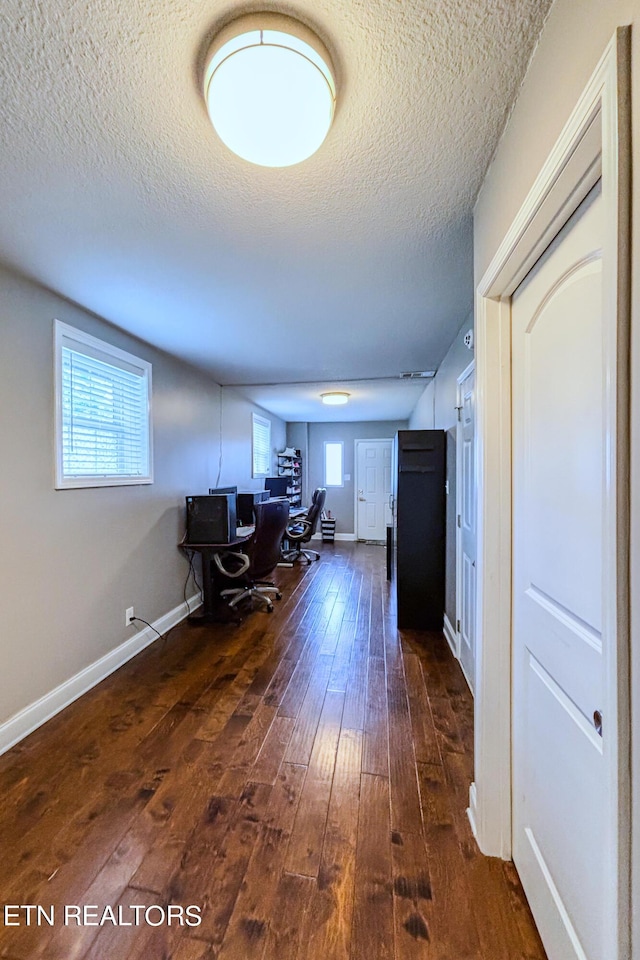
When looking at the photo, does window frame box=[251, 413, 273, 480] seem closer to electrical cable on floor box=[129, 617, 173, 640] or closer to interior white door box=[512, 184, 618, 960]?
electrical cable on floor box=[129, 617, 173, 640]

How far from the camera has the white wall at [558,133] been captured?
530 millimetres

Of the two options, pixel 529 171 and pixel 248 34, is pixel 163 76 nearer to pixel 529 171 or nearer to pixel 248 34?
pixel 248 34

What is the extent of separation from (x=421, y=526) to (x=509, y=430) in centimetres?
211

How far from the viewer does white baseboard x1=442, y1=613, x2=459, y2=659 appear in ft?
9.16

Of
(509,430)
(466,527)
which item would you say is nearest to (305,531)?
(466,527)

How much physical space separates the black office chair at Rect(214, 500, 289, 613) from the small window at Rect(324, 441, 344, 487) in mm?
3911

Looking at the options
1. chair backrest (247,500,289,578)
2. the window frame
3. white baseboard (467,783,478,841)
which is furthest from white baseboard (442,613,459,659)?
the window frame

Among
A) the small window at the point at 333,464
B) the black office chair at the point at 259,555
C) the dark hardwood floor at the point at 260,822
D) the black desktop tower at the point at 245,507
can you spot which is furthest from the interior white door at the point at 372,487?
the dark hardwood floor at the point at 260,822

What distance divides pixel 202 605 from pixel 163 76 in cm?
375

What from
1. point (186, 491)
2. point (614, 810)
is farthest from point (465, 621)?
point (186, 491)

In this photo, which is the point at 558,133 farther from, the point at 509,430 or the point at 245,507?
the point at 245,507

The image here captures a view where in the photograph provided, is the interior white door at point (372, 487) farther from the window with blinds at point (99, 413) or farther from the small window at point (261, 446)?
the window with blinds at point (99, 413)

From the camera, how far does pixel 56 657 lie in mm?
2164

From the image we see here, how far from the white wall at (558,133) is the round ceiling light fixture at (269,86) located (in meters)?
0.50
